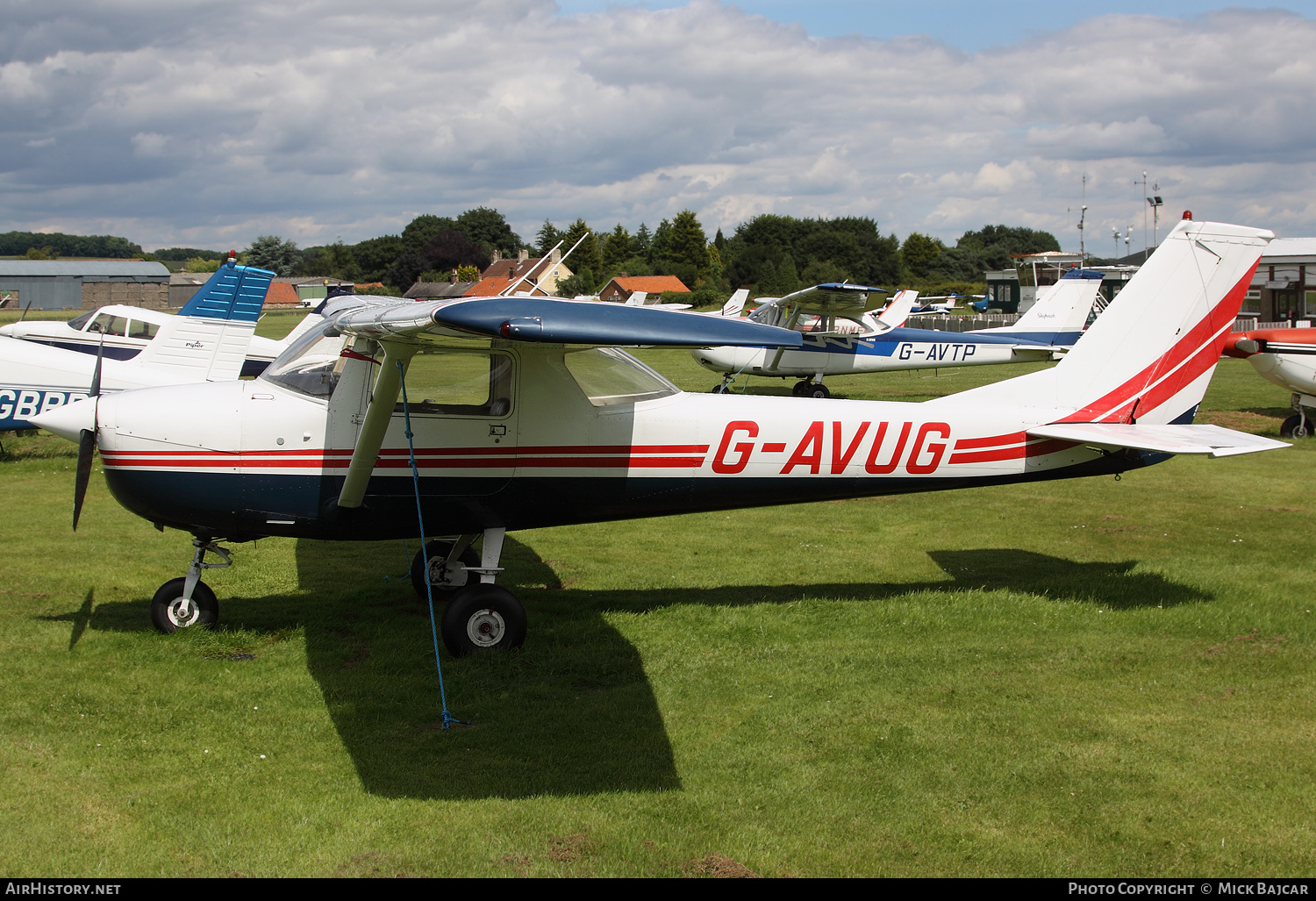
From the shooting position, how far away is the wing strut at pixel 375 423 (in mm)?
5020

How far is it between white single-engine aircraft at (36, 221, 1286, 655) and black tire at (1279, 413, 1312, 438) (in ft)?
32.9

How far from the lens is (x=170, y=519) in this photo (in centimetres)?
604

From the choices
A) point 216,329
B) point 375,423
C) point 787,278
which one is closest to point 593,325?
point 375,423

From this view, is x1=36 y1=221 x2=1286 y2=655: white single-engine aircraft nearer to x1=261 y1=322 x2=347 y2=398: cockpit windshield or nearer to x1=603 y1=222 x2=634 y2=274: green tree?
x1=261 y1=322 x2=347 y2=398: cockpit windshield

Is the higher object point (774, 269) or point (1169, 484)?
point (774, 269)

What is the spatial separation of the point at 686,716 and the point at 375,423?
2.48 metres

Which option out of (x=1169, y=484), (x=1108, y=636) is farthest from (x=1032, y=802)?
(x=1169, y=484)

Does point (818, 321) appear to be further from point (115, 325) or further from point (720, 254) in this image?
point (720, 254)

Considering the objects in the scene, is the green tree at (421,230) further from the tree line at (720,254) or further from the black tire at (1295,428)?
the black tire at (1295,428)

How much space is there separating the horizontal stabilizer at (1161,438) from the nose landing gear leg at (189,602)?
5934 millimetres

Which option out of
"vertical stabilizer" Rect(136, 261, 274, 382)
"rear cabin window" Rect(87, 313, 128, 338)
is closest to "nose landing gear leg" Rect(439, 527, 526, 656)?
"vertical stabilizer" Rect(136, 261, 274, 382)

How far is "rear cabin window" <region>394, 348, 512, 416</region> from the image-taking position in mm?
6059

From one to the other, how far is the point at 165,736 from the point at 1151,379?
7.02 meters
